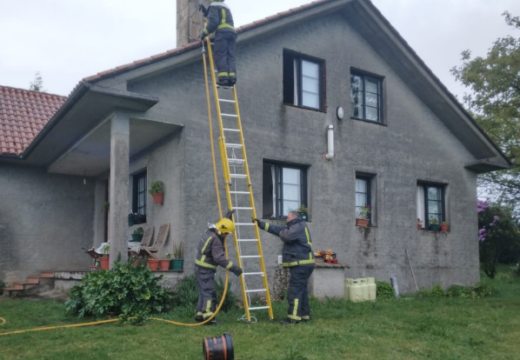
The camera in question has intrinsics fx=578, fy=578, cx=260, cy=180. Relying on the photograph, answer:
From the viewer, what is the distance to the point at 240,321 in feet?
29.9

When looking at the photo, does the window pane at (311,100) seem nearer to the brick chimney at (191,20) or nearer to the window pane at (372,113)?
the window pane at (372,113)

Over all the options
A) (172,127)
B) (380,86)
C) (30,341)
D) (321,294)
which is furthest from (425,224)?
(30,341)

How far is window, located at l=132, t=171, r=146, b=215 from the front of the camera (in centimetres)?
1363

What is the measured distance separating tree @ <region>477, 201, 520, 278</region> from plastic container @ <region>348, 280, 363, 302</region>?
35.8 ft

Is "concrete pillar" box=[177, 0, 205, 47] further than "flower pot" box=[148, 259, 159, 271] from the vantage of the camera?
Yes

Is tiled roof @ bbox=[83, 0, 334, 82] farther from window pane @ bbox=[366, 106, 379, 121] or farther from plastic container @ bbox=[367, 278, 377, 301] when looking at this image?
plastic container @ bbox=[367, 278, 377, 301]

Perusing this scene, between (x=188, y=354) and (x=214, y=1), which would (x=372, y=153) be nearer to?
(x=214, y=1)

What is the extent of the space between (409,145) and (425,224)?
225 cm

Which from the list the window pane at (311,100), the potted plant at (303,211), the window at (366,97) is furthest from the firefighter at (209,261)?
the window at (366,97)

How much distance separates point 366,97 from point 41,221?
902cm

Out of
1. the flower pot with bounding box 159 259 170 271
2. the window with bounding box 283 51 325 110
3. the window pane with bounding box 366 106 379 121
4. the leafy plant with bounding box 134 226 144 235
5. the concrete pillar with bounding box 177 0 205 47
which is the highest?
the concrete pillar with bounding box 177 0 205 47

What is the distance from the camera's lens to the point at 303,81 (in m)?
13.6

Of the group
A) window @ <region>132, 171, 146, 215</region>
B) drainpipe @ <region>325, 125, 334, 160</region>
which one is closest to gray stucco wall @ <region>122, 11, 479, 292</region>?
drainpipe @ <region>325, 125, 334, 160</region>

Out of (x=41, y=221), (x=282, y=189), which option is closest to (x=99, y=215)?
(x=41, y=221)
